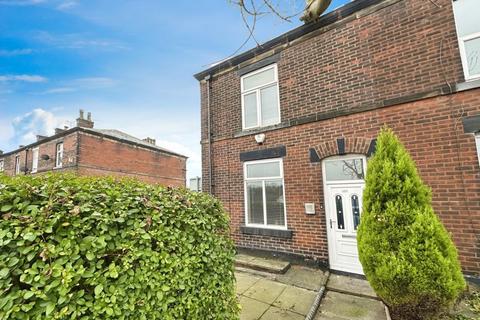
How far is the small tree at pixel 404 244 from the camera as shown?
2709 millimetres

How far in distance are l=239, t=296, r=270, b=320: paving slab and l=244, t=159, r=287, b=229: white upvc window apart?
7.84ft

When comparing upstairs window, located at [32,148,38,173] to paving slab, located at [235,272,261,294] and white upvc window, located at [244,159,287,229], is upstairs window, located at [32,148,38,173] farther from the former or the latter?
paving slab, located at [235,272,261,294]

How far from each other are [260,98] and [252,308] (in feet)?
18.5

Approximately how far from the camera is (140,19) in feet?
16.3

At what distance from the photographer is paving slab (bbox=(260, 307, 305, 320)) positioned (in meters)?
3.46

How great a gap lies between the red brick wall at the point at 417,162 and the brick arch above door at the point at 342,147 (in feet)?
0.18

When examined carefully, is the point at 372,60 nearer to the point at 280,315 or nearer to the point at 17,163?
the point at 280,315

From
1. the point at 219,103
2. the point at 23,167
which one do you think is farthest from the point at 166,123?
the point at 23,167

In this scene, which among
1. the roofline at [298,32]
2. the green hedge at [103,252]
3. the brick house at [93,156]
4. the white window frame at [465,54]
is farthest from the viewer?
the brick house at [93,156]

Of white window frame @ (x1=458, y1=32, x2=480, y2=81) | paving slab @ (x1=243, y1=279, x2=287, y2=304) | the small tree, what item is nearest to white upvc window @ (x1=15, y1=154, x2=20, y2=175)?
paving slab @ (x1=243, y1=279, x2=287, y2=304)

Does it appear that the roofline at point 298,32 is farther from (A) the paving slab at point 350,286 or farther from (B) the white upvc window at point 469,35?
(A) the paving slab at point 350,286

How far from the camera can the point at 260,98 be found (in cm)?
693

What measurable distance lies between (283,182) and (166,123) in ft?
35.3

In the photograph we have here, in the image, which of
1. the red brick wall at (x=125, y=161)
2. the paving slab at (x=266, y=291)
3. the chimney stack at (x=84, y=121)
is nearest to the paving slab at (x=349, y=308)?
the paving slab at (x=266, y=291)
